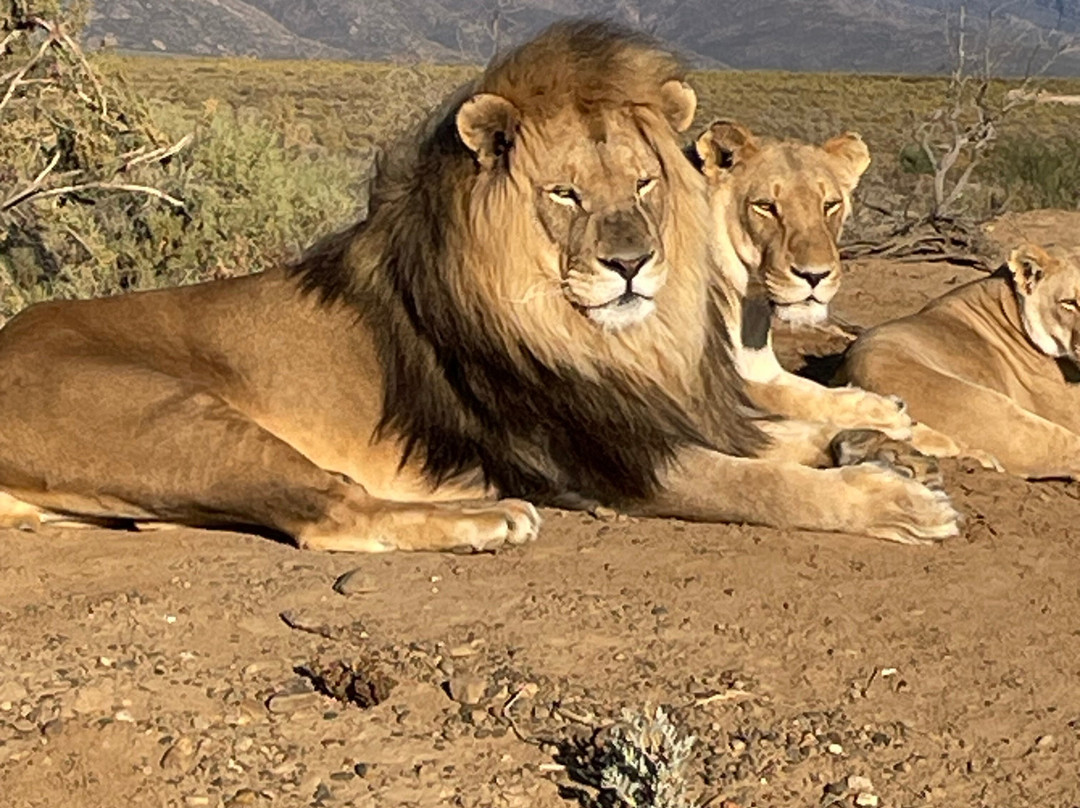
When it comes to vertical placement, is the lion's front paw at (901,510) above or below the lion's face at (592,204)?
below

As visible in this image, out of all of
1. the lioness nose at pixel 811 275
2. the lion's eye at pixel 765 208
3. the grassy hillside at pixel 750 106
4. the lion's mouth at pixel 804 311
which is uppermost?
the lion's eye at pixel 765 208

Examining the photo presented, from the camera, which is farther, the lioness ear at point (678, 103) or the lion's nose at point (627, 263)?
→ the lioness ear at point (678, 103)

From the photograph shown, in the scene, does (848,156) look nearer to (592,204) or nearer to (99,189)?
(592,204)

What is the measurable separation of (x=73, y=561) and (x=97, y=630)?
2.38 feet

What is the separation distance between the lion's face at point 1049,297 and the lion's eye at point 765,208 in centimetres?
177

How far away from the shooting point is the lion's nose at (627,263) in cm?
474

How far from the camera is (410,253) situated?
206 inches

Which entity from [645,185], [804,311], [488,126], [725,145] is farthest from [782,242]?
[488,126]

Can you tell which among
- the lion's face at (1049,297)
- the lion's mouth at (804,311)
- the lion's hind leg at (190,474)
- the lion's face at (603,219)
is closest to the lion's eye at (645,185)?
the lion's face at (603,219)

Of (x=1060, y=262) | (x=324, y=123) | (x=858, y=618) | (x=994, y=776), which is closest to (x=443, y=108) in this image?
(x=858, y=618)

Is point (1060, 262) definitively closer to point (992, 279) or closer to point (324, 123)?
point (992, 279)

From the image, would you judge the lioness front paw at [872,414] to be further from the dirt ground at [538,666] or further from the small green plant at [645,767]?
the small green plant at [645,767]

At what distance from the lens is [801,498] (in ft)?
16.3

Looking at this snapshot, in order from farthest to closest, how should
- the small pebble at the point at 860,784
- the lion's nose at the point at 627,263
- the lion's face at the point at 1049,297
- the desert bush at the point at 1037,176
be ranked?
the desert bush at the point at 1037,176, the lion's face at the point at 1049,297, the lion's nose at the point at 627,263, the small pebble at the point at 860,784
